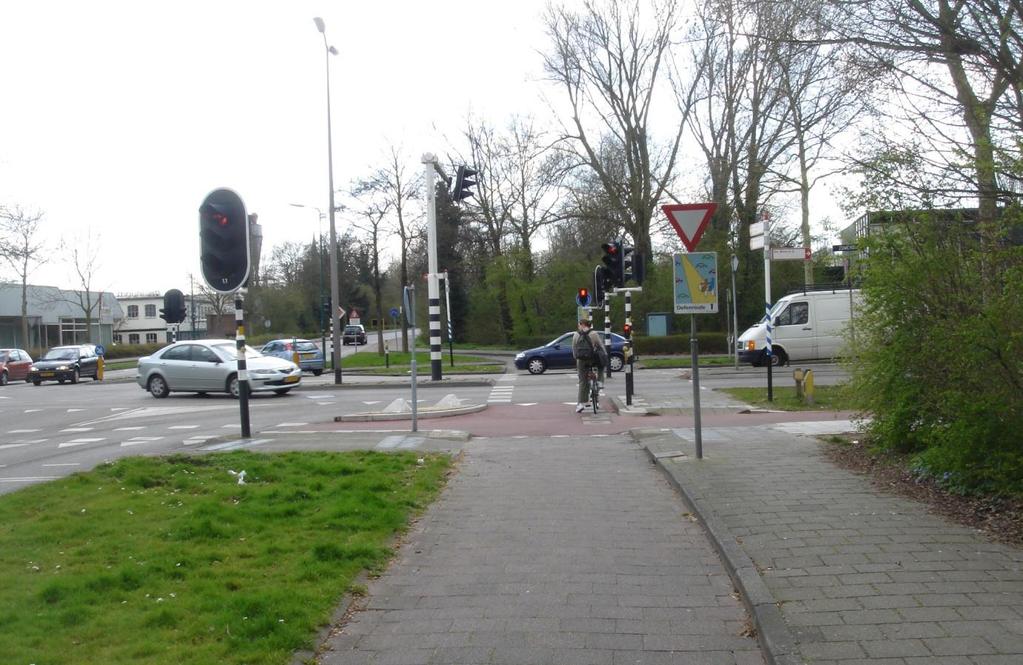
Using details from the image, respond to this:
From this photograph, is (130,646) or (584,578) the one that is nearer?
(130,646)

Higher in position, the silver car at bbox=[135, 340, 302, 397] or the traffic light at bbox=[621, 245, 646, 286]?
the traffic light at bbox=[621, 245, 646, 286]

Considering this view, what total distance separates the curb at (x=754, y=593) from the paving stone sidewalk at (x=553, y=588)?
95 millimetres

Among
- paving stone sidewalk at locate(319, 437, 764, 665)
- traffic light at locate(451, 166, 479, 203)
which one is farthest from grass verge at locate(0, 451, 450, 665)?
traffic light at locate(451, 166, 479, 203)

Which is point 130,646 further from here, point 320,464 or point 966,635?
point 320,464

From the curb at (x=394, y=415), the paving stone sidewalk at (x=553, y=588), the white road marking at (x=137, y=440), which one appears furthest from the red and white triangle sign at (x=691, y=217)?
the white road marking at (x=137, y=440)

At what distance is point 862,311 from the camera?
9336 mm

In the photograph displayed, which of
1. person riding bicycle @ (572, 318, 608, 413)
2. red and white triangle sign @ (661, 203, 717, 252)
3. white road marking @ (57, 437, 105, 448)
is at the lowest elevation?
white road marking @ (57, 437, 105, 448)

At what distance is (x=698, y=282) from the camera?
989 cm

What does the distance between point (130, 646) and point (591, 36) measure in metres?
35.0

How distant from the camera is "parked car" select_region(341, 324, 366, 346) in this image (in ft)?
239

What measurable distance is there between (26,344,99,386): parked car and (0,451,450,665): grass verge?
106 feet

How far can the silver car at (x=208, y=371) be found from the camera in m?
23.0

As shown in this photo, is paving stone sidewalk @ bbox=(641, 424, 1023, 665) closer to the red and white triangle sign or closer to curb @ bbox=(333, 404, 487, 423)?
the red and white triangle sign

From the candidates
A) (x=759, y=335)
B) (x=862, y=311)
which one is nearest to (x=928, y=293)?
(x=862, y=311)
